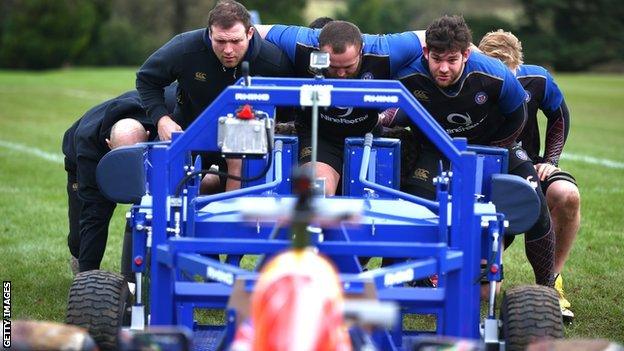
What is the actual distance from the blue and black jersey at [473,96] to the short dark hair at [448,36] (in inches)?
14.2

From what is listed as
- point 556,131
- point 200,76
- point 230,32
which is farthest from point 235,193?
point 556,131

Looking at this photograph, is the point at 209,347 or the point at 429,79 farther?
the point at 429,79

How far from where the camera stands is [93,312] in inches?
235

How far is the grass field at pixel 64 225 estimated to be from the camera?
801 cm

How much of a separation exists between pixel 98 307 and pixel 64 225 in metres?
5.15

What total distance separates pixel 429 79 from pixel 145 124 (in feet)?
6.85

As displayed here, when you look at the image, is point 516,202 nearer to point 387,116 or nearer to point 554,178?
point 554,178

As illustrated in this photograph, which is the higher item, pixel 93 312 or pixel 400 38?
pixel 400 38

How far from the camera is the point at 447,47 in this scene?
6.88 metres

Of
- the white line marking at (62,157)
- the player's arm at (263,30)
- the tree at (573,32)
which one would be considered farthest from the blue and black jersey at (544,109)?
the tree at (573,32)

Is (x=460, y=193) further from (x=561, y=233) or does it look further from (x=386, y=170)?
(x=561, y=233)

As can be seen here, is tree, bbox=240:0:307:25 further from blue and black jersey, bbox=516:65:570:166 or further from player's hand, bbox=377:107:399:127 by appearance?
player's hand, bbox=377:107:399:127

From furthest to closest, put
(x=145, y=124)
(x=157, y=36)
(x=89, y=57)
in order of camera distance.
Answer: (x=157, y=36)
(x=89, y=57)
(x=145, y=124)

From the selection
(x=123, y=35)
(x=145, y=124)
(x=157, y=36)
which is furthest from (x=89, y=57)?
(x=145, y=124)
